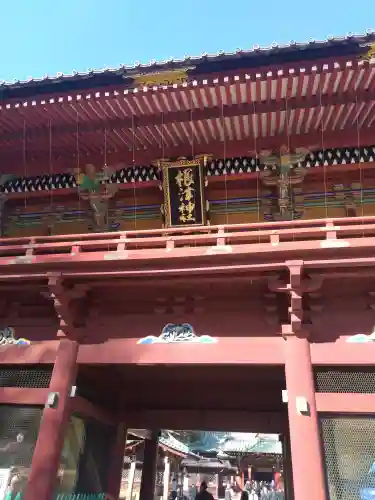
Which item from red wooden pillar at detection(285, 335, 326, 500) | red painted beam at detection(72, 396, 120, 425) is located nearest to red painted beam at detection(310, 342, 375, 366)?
red wooden pillar at detection(285, 335, 326, 500)

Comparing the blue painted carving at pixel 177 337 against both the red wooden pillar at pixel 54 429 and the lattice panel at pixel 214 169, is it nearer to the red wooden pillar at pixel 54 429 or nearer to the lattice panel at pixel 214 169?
the red wooden pillar at pixel 54 429

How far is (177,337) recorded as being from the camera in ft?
23.8

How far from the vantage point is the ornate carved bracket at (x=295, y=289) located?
21.2ft

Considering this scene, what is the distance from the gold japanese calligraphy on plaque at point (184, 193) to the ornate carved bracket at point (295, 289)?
259 centimetres

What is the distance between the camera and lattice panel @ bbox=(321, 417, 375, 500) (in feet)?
20.0

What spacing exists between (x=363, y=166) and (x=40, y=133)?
637cm

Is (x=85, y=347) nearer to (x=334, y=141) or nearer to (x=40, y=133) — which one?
(x=40, y=133)

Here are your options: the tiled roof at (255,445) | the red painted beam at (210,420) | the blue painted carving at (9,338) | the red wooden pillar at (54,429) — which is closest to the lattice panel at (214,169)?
the blue painted carving at (9,338)

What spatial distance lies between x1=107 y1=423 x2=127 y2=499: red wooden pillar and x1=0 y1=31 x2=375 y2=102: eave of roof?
747 centimetres

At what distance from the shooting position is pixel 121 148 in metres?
9.06

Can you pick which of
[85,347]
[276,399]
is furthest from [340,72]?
[276,399]

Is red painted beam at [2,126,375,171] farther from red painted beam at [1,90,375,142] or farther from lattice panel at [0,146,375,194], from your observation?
red painted beam at [1,90,375,142]

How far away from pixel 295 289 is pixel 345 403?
5.90ft

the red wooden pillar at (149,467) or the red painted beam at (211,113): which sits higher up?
the red painted beam at (211,113)
